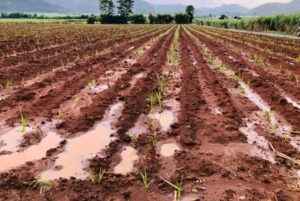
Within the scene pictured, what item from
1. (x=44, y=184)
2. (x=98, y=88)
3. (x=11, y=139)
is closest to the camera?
(x=44, y=184)

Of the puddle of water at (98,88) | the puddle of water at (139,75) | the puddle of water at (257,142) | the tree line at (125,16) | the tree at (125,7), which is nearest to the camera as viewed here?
the puddle of water at (257,142)

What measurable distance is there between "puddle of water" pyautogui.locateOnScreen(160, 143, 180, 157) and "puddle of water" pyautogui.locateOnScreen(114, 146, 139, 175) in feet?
1.22

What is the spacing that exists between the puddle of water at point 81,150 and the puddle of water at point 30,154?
229 millimetres

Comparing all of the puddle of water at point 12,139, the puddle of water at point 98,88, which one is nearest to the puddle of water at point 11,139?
the puddle of water at point 12,139

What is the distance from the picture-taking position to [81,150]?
272 cm

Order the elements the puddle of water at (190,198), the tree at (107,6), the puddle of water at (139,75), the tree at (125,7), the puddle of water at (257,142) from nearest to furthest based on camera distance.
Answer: the puddle of water at (190,198) < the puddle of water at (257,142) < the puddle of water at (139,75) < the tree at (107,6) < the tree at (125,7)

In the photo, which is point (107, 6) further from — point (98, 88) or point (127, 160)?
point (127, 160)

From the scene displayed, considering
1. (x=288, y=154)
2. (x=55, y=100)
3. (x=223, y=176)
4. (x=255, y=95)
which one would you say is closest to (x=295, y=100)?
(x=255, y=95)

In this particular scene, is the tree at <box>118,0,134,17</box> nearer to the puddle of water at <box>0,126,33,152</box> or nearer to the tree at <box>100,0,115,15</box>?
the tree at <box>100,0,115,15</box>

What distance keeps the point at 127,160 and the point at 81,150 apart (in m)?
0.69

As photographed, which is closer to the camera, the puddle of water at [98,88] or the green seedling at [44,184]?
the green seedling at [44,184]

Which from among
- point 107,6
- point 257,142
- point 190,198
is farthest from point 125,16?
point 190,198

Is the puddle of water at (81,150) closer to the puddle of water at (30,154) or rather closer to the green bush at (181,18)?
the puddle of water at (30,154)

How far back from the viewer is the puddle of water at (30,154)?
242cm
